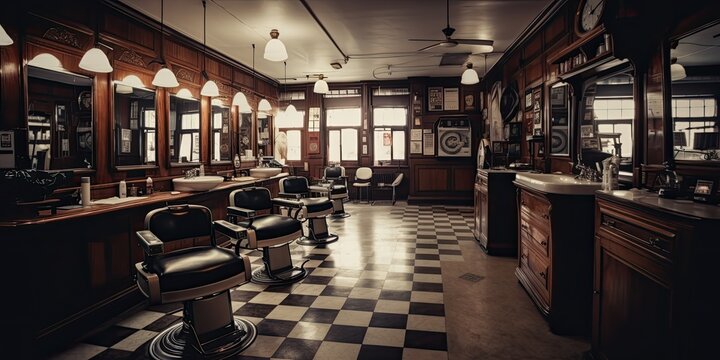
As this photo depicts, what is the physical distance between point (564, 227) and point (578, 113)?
5.10 ft

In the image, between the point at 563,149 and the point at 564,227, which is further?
the point at 563,149

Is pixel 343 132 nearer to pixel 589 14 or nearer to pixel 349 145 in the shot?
pixel 349 145

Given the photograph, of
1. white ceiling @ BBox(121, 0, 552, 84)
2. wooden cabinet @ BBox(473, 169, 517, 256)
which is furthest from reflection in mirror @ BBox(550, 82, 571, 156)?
white ceiling @ BBox(121, 0, 552, 84)

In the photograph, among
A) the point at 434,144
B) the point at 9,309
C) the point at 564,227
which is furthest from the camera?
the point at 434,144

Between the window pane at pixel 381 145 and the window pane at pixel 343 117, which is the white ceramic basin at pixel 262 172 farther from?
the window pane at pixel 381 145

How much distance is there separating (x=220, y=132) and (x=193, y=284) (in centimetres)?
445

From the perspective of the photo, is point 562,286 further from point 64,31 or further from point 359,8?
point 64,31

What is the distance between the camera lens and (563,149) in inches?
163

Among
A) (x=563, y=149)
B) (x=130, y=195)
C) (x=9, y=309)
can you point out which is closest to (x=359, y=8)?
(x=563, y=149)

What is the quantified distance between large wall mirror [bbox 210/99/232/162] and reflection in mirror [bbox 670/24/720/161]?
562 cm

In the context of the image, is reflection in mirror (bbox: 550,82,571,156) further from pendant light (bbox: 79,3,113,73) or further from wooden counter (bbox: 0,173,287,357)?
pendant light (bbox: 79,3,113,73)

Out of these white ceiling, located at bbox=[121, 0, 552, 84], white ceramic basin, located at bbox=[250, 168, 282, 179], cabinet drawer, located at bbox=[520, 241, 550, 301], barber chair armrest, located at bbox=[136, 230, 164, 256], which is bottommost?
cabinet drawer, located at bbox=[520, 241, 550, 301]

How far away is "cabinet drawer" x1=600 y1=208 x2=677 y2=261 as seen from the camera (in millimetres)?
1535

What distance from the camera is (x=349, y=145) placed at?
10062 millimetres
